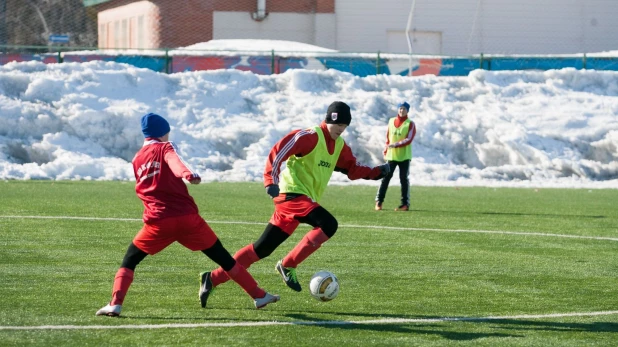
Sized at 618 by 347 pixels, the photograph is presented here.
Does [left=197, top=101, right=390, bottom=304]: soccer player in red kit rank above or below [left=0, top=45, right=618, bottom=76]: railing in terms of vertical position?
above

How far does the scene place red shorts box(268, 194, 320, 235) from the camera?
9508 millimetres

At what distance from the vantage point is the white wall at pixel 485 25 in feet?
156

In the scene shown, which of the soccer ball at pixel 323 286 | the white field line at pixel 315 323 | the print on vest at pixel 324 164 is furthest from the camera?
the print on vest at pixel 324 164

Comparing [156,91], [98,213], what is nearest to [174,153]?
[98,213]

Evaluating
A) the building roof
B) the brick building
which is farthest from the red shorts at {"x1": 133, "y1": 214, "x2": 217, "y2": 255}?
the building roof

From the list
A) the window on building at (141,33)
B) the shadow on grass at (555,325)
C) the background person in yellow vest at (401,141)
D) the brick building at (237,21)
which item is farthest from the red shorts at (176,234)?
the window on building at (141,33)

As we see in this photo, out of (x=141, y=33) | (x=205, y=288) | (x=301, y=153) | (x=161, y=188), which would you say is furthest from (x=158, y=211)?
(x=141, y=33)

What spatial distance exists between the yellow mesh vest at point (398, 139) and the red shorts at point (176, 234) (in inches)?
434

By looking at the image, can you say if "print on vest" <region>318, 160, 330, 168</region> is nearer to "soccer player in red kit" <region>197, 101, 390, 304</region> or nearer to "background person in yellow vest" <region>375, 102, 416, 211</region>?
"soccer player in red kit" <region>197, 101, 390, 304</region>

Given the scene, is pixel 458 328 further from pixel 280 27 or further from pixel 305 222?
pixel 280 27

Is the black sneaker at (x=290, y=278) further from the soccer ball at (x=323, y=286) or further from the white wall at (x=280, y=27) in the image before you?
the white wall at (x=280, y=27)

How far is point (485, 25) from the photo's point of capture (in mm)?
48719

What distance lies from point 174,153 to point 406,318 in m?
2.34

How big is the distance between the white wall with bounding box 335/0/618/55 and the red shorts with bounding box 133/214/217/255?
39.2 m
